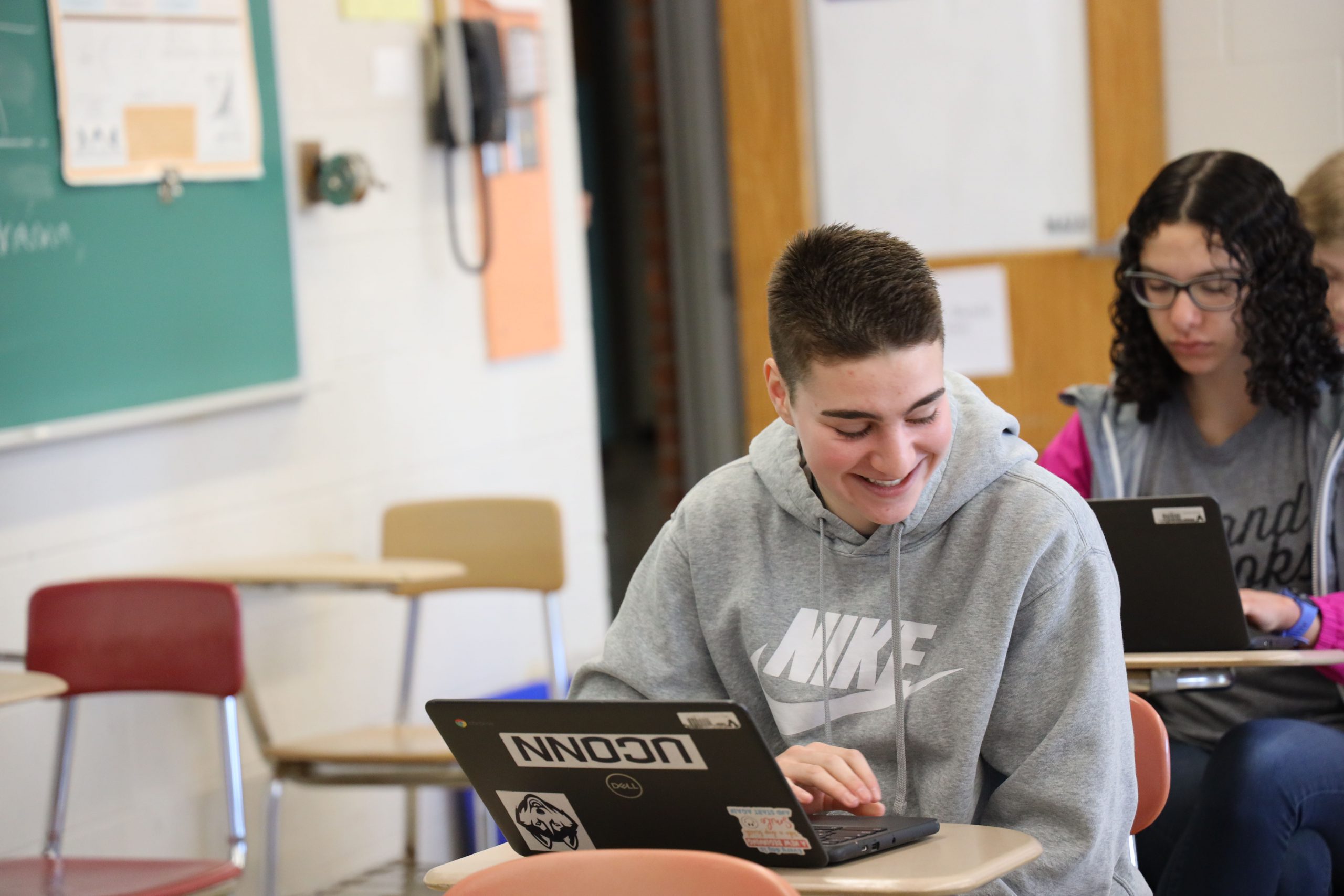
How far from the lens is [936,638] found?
1.48m

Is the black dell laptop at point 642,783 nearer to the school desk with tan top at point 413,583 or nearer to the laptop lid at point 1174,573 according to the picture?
the laptop lid at point 1174,573

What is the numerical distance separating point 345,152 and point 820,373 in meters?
1.95

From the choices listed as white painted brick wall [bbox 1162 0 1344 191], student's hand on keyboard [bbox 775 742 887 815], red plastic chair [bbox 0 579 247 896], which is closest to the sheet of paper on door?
white painted brick wall [bbox 1162 0 1344 191]

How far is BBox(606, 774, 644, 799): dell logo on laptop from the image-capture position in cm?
121

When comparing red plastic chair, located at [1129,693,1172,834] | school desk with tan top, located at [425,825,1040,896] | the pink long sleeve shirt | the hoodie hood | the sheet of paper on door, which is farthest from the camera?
the sheet of paper on door

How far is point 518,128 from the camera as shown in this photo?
3576 millimetres

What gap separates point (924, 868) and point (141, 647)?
1.63 metres

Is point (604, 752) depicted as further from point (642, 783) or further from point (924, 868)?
point (924, 868)

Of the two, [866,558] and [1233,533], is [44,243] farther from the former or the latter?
[1233,533]

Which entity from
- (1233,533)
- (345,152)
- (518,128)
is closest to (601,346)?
(518,128)

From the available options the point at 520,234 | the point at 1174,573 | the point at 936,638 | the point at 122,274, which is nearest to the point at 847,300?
the point at 936,638

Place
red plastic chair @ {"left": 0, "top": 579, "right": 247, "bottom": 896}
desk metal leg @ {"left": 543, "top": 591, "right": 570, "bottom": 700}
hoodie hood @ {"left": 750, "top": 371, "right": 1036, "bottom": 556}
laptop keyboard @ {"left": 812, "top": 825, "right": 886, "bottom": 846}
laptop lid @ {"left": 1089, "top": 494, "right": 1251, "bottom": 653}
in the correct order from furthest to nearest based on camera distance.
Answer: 1. desk metal leg @ {"left": 543, "top": 591, "right": 570, "bottom": 700}
2. red plastic chair @ {"left": 0, "top": 579, "right": 247, "bottom": 896}
3. laptop lid @ {"left": 1089, "top": 494, "right": 1251, "bottom": 653}
4. hoodie hood @ {"left": 750, "top": 371, "right": 1036, "bottom": 556}
5. laptop keyboard @ {"left": 812, "top": 825, "right": 886, "bottom": 846}

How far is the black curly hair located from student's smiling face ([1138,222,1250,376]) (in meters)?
0.01

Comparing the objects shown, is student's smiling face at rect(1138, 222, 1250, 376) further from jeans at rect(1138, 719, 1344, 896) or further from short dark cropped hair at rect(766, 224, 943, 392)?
short dark cropped hair at rect(766, 224, 943, 392)
